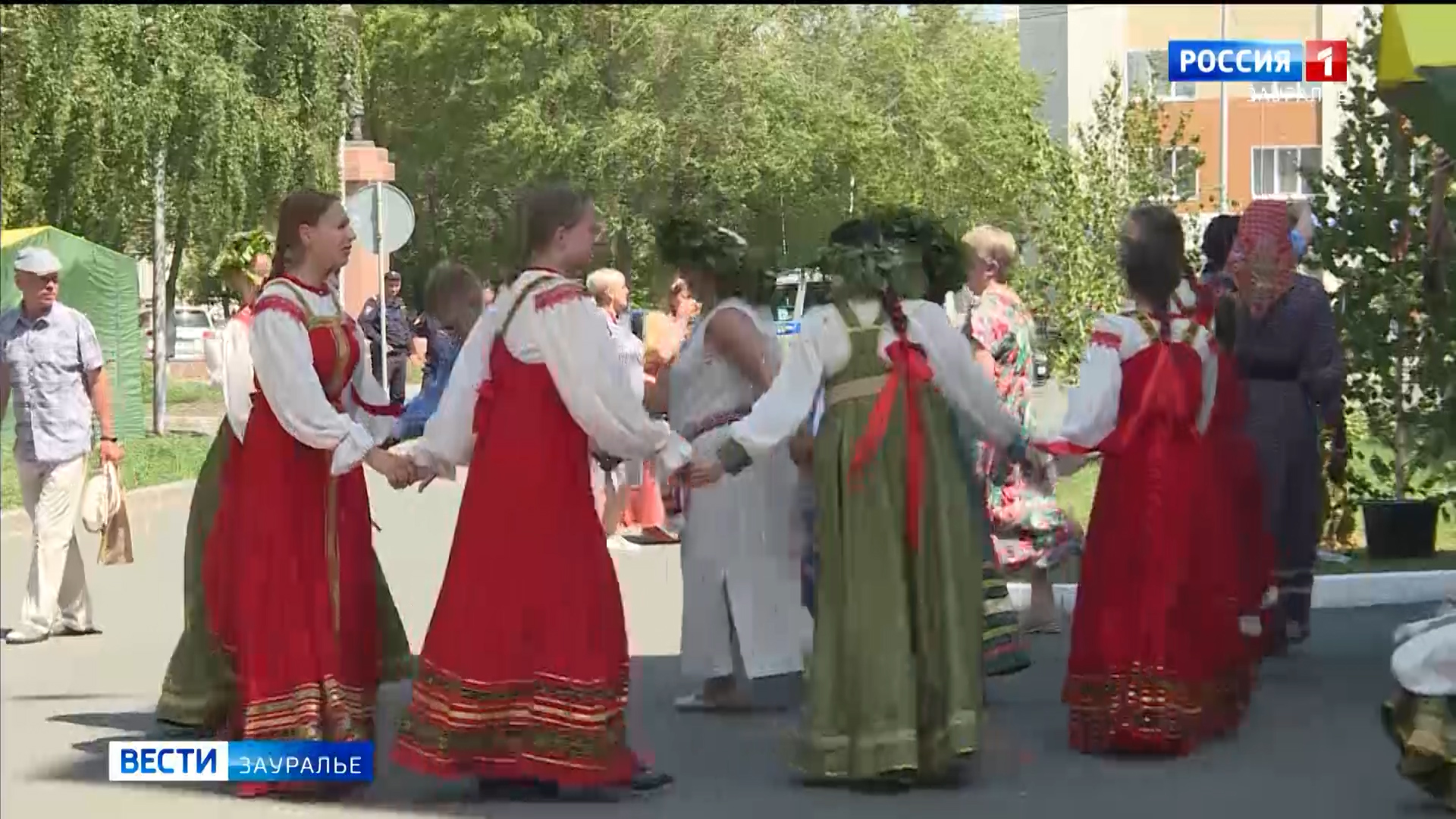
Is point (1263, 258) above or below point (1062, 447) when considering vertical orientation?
above

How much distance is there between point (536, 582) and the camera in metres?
6.93

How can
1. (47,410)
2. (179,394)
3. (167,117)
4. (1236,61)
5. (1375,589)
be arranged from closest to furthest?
(47,410) → (1375,589) → (1236,61) → (167,117) → (179,394)

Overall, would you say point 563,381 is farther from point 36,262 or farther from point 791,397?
point 36,262

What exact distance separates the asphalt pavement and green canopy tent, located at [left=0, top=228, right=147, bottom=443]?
6.31 metres

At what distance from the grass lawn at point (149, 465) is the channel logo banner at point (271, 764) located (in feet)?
28.5

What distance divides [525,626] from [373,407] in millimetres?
1099

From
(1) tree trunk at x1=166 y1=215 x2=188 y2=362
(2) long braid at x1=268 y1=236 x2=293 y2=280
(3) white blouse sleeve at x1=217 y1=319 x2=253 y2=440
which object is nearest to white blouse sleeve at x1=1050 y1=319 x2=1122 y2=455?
(2) long braid at x1=268 y1=236 x2=293 y2=280

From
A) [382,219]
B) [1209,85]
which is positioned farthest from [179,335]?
[1209,85]

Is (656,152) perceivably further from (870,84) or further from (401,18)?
(870,84)

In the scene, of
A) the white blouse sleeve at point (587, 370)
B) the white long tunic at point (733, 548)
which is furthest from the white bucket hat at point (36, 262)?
the white blouse sleeve at point (587, 370)

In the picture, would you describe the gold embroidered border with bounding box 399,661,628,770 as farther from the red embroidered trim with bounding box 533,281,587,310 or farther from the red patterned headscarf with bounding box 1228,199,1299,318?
the red patterned headscarf with bounding box 1228,199,1299,318

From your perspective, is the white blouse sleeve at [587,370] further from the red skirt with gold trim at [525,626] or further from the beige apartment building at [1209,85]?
the beige apartment building at [1209,85]

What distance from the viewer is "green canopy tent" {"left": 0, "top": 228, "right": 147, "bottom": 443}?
1711cm

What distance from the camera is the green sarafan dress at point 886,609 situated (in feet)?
23.7
